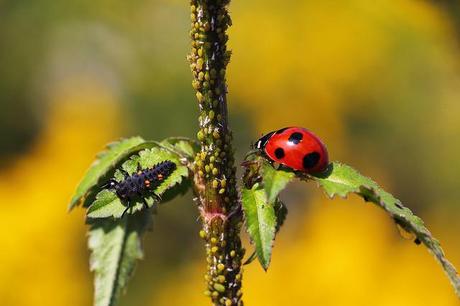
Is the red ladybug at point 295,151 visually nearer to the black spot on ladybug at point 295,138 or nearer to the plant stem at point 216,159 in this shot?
the black spot on ladybug at point 295,138

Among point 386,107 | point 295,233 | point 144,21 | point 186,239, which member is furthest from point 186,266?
point 144,21

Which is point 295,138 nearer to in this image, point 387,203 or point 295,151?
point 295,151

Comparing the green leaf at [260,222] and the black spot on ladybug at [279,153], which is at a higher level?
the black spot on ladybug at [279,153]

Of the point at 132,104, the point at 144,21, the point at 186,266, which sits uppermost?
the point at 144,21

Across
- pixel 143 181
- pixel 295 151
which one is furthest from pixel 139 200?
pixel 295 151

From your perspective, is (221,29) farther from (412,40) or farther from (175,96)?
(412,40)

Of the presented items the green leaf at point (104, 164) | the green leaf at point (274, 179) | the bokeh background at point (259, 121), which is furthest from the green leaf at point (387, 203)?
the bokeh background at point (259, 121)
